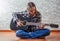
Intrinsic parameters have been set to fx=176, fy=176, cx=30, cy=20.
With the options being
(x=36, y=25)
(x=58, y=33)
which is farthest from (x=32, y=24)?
(x=58, y=33)

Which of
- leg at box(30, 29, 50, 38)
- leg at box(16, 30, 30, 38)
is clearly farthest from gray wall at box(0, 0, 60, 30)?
leg at box(16, 30, 30, 38)

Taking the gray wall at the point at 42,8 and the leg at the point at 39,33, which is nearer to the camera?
the leg at the point at 39,33

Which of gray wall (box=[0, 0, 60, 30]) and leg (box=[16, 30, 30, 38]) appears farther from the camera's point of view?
gray wall (box=[0, 0, 60, 30])

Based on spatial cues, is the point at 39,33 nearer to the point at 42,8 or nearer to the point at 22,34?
the point at 22,34

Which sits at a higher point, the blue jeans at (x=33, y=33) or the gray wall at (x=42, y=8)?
the gray wall at (x=42, y=8)

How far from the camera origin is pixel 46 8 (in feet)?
11.5

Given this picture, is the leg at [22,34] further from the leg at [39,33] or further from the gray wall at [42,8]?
the gray wall at [42,8]

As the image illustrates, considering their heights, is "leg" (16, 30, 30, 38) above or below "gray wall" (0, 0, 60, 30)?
below

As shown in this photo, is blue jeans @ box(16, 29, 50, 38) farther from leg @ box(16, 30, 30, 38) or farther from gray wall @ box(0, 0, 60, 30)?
gray wall @ box(0, 0, 60, 30)

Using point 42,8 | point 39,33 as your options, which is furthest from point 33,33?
point 42,8

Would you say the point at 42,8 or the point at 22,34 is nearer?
the point at 22,34

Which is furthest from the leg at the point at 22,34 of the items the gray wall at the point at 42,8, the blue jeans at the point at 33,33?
the gray wall at the point at 42,8

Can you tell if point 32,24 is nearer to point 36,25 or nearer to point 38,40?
point 36,25

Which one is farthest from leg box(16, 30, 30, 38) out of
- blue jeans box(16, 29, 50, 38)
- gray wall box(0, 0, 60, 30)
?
gray wall box(0, 0, 60, 30)
